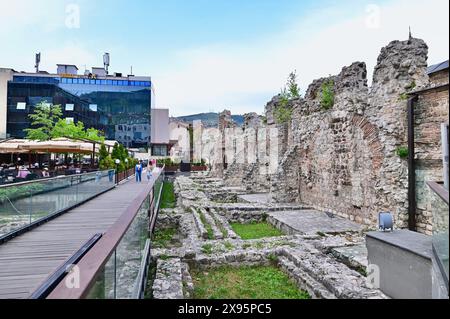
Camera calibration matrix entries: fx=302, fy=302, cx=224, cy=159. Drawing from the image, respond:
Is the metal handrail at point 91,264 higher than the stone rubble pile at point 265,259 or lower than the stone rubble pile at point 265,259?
higher

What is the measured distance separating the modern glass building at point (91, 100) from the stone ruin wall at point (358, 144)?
46.6m

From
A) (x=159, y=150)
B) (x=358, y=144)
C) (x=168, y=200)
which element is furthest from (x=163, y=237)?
(x=159, y=150)

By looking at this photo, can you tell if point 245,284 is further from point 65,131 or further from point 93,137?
point 93,137

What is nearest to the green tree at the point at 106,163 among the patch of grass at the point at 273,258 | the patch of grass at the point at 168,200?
the patch of grass at the point at 168,200

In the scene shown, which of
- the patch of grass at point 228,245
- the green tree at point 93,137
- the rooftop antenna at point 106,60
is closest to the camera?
the patch of grass at point 228,245

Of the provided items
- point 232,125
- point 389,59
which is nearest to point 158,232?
point 389,59

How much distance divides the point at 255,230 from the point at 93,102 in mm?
54563

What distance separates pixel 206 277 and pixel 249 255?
1.11m

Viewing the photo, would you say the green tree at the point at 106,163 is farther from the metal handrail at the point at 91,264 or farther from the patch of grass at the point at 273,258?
the metal handrail at the point at 91,264

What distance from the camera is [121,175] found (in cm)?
1970

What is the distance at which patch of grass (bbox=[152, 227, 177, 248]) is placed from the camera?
8469 millimetres

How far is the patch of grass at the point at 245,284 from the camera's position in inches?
198

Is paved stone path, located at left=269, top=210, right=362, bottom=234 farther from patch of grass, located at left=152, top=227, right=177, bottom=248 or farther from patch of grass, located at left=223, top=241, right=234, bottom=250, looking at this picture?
patch of grass, located at left=152, top=227, right=177, bottom=248
